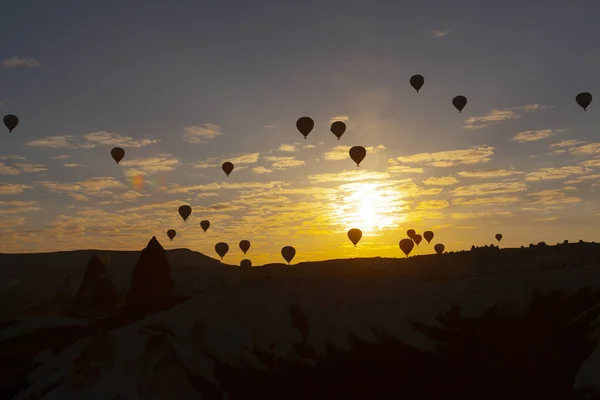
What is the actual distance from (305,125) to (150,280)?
75.3 feet

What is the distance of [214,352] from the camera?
38.8 meters

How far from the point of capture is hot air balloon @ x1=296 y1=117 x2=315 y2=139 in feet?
214

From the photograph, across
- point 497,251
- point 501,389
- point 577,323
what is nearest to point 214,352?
point 501,389

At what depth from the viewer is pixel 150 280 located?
5178 cm

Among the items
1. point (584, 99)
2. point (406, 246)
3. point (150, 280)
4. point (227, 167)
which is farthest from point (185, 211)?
point (584, 99)

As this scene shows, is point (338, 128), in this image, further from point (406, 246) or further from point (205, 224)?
point (406, 246)

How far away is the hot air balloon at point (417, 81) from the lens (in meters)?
67.2

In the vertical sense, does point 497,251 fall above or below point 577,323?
above

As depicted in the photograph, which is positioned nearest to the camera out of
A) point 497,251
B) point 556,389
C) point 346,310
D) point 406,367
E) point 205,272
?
point 556,389

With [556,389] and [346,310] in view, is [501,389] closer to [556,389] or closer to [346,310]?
[556,389]

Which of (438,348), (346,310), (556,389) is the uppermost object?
(346,310)

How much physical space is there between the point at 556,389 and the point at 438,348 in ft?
23.1

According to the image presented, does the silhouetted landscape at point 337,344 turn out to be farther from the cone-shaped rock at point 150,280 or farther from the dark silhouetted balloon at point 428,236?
the dark silhouetted balloon at point 428,236

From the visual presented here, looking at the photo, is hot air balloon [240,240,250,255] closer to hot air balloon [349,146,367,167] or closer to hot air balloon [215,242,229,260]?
hot air balloon [215,242,229,260]
